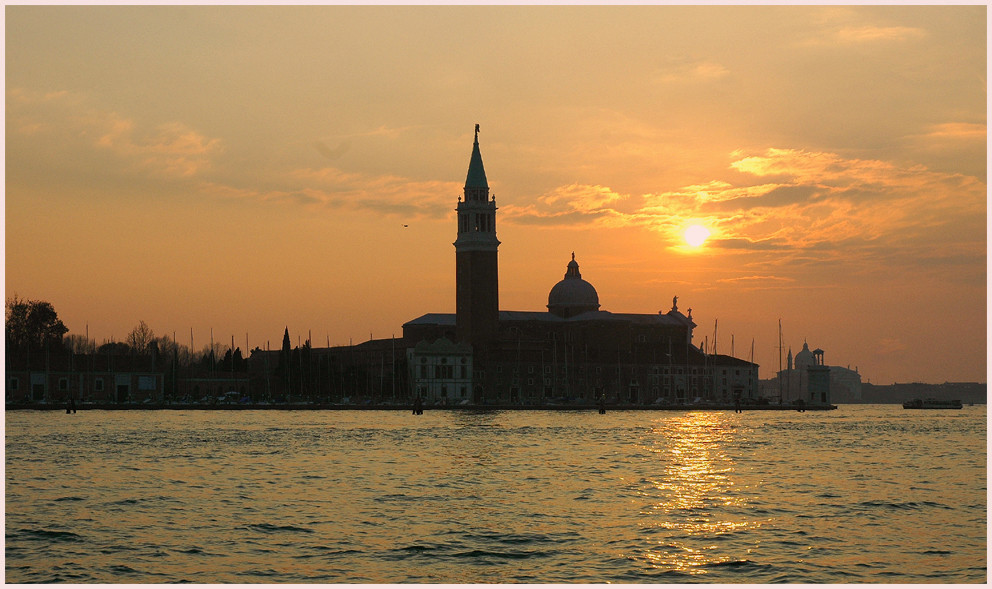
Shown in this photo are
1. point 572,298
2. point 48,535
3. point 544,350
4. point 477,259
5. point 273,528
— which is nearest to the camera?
point 48,535

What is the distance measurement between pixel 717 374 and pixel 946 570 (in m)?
116

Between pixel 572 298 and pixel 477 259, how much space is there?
20.8 m

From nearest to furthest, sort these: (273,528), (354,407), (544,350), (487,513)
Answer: (273,528)
(487,513)
(354,407)
(544,350)

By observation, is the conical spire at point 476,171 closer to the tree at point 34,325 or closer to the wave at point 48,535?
the tree at point 34,325

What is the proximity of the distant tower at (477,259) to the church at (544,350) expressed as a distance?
9 cm

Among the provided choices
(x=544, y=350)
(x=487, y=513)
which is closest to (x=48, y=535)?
(x=487, y=513)

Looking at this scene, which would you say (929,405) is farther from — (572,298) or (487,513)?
(487,513)

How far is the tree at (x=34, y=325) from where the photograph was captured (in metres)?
112

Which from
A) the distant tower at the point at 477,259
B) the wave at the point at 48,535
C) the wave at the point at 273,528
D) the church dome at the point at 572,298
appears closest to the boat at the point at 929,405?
the church dome at the point at 572,298

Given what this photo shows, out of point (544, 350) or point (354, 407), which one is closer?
point (354, 407)

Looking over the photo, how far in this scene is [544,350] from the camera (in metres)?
127

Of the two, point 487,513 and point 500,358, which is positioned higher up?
point 500,358

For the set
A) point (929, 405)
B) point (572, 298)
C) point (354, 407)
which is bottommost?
point (929, 405)

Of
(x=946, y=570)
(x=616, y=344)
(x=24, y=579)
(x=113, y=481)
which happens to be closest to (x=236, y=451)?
(x=113, y=481)
